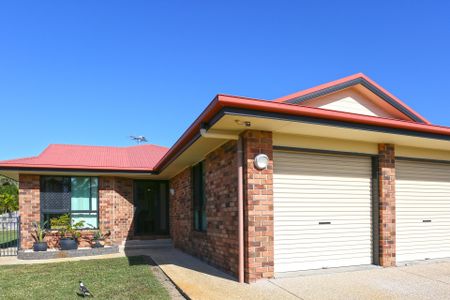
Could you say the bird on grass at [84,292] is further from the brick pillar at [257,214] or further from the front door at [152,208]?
the front door at [152,208]

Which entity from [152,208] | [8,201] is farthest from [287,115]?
[8,201]

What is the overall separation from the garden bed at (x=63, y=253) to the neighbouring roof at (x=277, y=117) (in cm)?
265

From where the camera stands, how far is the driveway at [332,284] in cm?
529

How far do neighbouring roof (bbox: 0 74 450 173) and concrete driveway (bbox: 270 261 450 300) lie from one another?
8.65 feet

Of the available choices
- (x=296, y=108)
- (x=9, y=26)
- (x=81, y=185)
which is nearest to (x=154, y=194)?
(x=81, y=185)

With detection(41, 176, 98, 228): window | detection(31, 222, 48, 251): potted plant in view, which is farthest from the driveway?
detection(41, 176, 98, 228): window

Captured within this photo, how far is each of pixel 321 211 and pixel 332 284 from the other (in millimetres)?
1610

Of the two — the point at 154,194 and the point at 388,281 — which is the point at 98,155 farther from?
the point at 388,281

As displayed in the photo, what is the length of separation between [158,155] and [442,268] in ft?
40.1

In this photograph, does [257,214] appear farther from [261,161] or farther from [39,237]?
[39,237]

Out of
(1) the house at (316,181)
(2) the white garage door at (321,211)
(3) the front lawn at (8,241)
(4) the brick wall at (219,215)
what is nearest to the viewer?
(1) the house at (316,181)

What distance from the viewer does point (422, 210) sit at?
8.29m

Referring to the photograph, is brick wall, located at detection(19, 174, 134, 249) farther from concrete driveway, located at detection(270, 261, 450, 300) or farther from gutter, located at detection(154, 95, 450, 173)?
concrete driveway, located at detection(270, 261, 450, 300)

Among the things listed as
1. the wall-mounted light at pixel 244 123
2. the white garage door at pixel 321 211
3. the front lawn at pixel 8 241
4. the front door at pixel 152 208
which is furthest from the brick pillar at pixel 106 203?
the wall-mounted light at pixel 244 123
